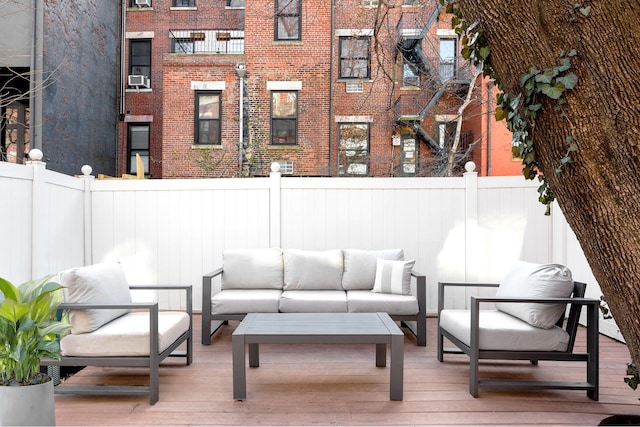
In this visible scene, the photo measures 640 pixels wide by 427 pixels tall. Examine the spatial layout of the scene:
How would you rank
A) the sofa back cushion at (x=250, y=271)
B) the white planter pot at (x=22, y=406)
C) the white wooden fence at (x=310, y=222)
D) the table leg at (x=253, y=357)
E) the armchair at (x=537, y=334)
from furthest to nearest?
1. the white wooden fence at (x=310, y=222)
2. the sofa back cushion at (x=250, y=271)
3. the table leg at (x=253, y=357)
4. the armchair at (x=537, y=334)
5. the white planter pot at (x=22, y=406)

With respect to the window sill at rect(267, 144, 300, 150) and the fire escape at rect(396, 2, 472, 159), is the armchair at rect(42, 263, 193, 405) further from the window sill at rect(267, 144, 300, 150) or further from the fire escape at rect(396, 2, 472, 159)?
the fire escape at rect(396, 2, 472, 159)

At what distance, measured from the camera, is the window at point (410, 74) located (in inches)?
430

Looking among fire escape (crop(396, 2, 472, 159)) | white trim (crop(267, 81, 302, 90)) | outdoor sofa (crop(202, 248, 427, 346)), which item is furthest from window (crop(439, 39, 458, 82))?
outdoor sofa (crop(202, 248, 427, 346))

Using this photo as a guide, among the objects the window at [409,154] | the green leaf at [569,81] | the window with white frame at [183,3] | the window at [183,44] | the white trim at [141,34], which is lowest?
the green leaf at [569,81]

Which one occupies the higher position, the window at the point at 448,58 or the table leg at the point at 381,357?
the window at the point at 448,58

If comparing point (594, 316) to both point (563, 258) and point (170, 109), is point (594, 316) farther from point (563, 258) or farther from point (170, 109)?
point (170, 109)

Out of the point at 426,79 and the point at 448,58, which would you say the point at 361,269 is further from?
the point at 448,58

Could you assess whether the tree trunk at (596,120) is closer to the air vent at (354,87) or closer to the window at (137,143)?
the air vent at (354,87)

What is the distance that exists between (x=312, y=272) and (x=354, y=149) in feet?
20.2

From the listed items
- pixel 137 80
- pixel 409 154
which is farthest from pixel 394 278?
pixel 137 80

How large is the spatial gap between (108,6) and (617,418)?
12.4 metres

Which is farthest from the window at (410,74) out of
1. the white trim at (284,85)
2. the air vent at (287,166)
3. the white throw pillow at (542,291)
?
the white throw pillow at (542,291)

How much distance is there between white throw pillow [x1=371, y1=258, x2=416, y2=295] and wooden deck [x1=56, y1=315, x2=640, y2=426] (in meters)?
0.77

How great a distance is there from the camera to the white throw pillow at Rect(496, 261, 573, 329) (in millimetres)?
3281
